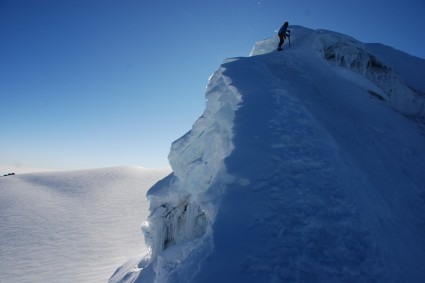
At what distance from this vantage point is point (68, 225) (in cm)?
2398

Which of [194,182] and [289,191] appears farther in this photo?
[194,182]

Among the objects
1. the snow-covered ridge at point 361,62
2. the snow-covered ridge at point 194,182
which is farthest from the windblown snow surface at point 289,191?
the snow-covered ridge at point 361,62

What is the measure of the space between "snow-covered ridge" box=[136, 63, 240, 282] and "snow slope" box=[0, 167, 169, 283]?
23.9 ft

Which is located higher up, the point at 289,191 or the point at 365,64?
the point at 365,64

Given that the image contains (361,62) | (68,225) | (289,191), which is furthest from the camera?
(68,225)

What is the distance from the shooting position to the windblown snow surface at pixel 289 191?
10.8 ft

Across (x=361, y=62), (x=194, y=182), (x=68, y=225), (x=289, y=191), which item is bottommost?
(x=68, y=225)

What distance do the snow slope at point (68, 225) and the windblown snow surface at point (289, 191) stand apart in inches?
351

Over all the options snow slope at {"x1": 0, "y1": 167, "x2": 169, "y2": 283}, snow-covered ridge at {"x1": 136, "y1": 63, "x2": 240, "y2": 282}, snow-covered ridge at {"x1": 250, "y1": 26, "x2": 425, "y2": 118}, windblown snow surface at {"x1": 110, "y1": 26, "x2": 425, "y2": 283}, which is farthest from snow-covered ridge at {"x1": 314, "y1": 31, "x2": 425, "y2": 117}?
snow slope at {"x1": 0, "y1": 167, "x2": 169, "y2": 283}

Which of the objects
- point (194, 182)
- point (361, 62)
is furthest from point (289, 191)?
point (361, 62)

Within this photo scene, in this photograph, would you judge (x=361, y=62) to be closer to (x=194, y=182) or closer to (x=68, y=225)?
(x=194, y=182)

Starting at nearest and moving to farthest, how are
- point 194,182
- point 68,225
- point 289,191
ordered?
point 289,191 < point 194,182 < point 68,225

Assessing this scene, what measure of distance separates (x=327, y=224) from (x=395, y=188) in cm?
379

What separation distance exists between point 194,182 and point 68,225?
22441 mm
